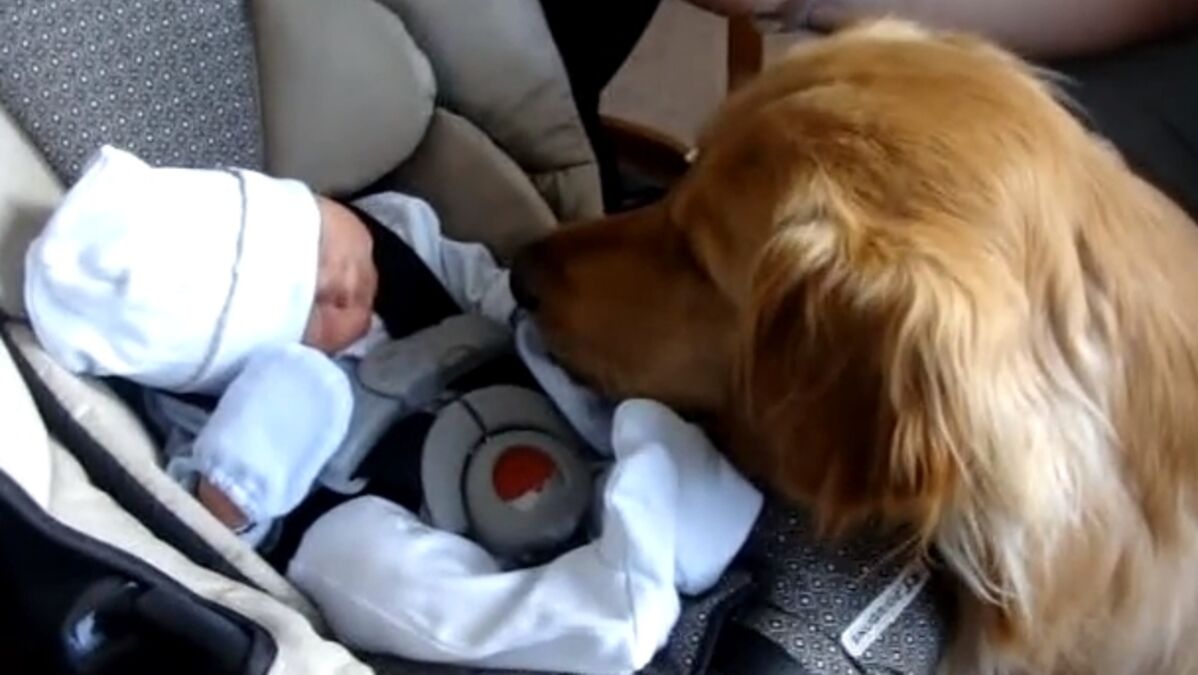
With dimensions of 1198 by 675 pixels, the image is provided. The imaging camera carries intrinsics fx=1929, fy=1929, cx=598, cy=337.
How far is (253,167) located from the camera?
5.17ft

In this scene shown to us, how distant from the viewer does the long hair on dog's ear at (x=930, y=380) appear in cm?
117

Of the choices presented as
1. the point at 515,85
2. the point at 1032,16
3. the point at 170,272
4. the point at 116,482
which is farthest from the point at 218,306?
the point at 1032,16

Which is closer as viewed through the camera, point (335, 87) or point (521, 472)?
point (521, 472)

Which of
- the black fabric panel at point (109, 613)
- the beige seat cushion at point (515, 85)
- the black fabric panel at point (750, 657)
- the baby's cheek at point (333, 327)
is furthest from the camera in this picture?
the beige seat cushion at point (515, 85)

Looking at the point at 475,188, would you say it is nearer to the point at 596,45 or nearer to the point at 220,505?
the point at 596,45

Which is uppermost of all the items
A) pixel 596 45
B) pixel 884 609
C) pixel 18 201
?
pixel 18 201

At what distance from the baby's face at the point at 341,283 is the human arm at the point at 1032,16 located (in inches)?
16.1

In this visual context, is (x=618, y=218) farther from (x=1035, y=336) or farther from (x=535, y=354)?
(x=1035, y=336)

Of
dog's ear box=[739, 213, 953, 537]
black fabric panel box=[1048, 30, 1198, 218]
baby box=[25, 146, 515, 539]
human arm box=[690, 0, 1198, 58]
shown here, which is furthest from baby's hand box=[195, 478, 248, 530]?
black fabric panel box=[1048, 30, 1198, 218]

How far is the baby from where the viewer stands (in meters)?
1.35

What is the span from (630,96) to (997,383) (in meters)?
1.72

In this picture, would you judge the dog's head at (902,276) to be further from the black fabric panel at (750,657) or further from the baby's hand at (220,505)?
the baby's hand at (220,505)

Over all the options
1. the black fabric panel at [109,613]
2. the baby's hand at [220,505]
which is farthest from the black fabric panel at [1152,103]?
the black fabric panel at [109,613]

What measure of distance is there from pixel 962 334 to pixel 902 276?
0.17ft
